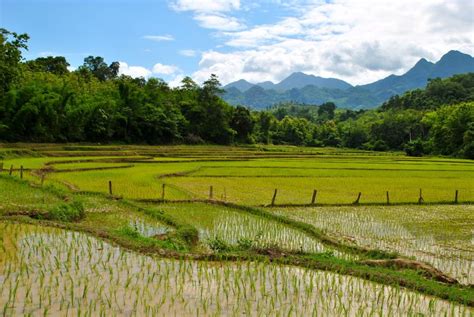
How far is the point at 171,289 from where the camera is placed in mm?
6707

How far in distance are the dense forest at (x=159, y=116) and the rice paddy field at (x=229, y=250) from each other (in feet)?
56.0

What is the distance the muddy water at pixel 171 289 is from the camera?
5.95 meters

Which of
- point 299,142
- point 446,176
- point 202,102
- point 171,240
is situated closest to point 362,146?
point 299,142

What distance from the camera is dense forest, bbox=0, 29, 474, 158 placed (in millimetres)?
35312

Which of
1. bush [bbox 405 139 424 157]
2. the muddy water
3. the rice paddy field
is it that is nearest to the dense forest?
bush [bbox 405 139 424 157]

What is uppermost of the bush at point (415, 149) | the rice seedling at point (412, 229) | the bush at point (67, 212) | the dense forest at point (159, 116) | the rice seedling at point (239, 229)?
the dense forest at point (159, 116)

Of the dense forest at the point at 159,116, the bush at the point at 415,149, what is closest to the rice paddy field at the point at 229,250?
the dense forest at the point at 159,116

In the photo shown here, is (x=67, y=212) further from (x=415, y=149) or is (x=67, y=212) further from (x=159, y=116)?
(x=415, y=149)

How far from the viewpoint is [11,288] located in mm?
6297

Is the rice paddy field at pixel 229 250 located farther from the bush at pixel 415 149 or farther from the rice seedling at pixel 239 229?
the bush at pixel 415 149

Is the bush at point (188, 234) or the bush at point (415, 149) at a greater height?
the bush at point (415, 149)

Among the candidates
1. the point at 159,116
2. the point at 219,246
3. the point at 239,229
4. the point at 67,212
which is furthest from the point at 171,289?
the point at 159,116

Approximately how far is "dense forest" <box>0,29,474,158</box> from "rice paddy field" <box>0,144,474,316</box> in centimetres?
1708

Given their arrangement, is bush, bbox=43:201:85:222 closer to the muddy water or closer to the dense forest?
the muddy water
